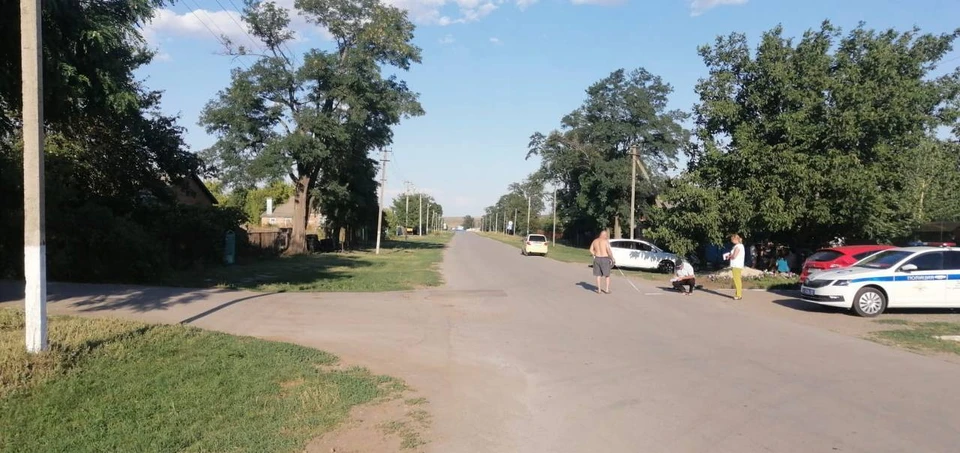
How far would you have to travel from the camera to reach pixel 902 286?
46.2ft

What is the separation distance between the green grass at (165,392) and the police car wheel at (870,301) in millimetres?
10972

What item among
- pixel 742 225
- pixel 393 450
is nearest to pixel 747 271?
pixel 742 225

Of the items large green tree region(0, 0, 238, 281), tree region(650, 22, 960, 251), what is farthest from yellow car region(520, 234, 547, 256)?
large green tree region(0, 0, 238, 281)

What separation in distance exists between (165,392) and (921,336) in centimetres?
Answer: 1153

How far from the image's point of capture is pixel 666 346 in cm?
1023

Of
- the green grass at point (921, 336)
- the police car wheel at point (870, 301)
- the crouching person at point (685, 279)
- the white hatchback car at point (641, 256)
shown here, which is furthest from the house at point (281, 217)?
the green grass at point (921, 336)

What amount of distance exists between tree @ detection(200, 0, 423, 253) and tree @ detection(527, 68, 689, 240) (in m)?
18.1

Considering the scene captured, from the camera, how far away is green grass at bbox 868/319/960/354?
34.3ft

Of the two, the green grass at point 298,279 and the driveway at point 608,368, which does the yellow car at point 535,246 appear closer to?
the green grass at point 298,279

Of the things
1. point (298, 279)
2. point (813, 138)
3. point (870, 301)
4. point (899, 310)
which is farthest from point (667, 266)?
point (298, 279)

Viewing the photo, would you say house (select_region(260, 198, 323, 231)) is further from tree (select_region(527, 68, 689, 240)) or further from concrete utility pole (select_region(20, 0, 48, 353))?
concrete utility pole (select_region(20, 0, 48, 353))

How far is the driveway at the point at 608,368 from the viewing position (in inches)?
229

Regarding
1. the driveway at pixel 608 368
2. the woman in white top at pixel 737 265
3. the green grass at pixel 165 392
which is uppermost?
the woman in white top at pixel 737 265

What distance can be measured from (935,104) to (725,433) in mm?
25632
